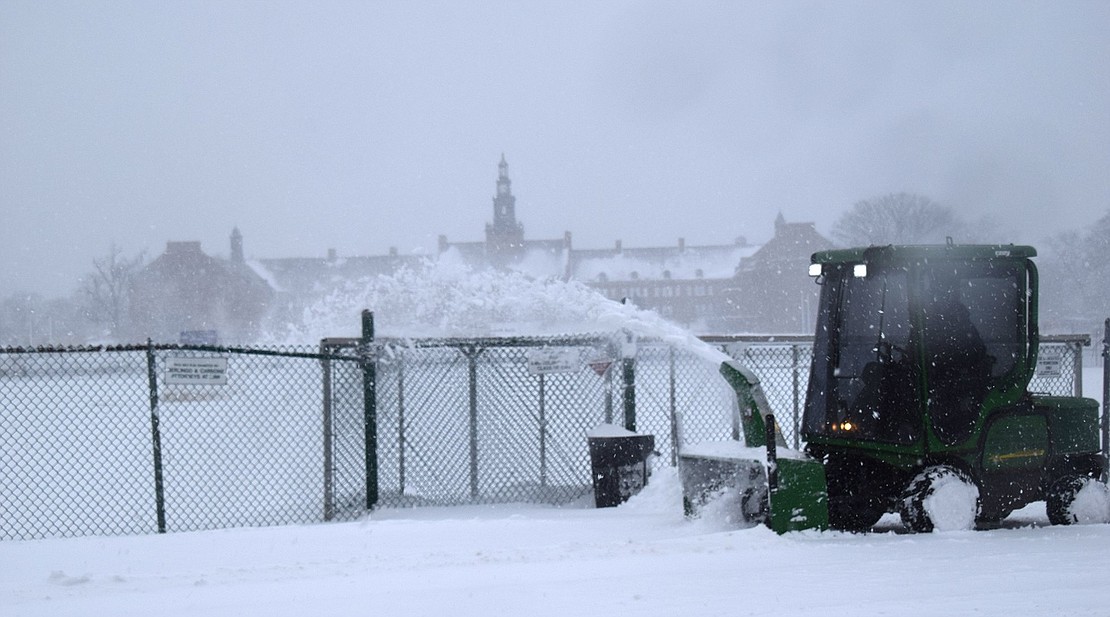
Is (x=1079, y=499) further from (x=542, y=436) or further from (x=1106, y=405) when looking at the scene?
(x=542, y=436)

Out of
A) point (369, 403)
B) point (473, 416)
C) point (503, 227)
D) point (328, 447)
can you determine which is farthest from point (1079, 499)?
point (503, 227)

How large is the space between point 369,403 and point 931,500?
5032mm

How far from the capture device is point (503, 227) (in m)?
97.2

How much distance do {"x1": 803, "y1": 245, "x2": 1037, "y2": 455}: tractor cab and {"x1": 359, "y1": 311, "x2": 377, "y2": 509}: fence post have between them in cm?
419

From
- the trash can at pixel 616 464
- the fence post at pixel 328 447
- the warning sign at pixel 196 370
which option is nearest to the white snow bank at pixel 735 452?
the trash can at pixel 616 464

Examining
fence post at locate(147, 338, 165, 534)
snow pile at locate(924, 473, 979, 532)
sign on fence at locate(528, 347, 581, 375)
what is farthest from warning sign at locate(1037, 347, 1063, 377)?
fence post at locate(147, 338, 165, 534)

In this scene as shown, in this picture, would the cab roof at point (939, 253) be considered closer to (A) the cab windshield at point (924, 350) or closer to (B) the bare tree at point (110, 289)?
(A) the cab windshield at point (924, 350)

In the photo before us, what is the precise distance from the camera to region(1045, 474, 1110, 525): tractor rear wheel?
6.81 meters

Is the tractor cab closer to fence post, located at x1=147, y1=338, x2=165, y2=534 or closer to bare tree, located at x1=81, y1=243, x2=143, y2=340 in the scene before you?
fence post, located at x1=147, y1=338, x2=165, y2=534

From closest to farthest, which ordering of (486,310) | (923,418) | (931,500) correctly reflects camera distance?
(931,500)
(923,418)
(486,310)

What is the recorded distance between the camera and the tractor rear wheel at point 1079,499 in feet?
22.4

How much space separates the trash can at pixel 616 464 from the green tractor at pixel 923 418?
1.65 meters

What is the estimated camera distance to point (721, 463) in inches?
264

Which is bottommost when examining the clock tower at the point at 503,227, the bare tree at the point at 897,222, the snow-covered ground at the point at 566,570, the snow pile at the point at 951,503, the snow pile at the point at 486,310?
the snow-covered ground at the point at 566,570
